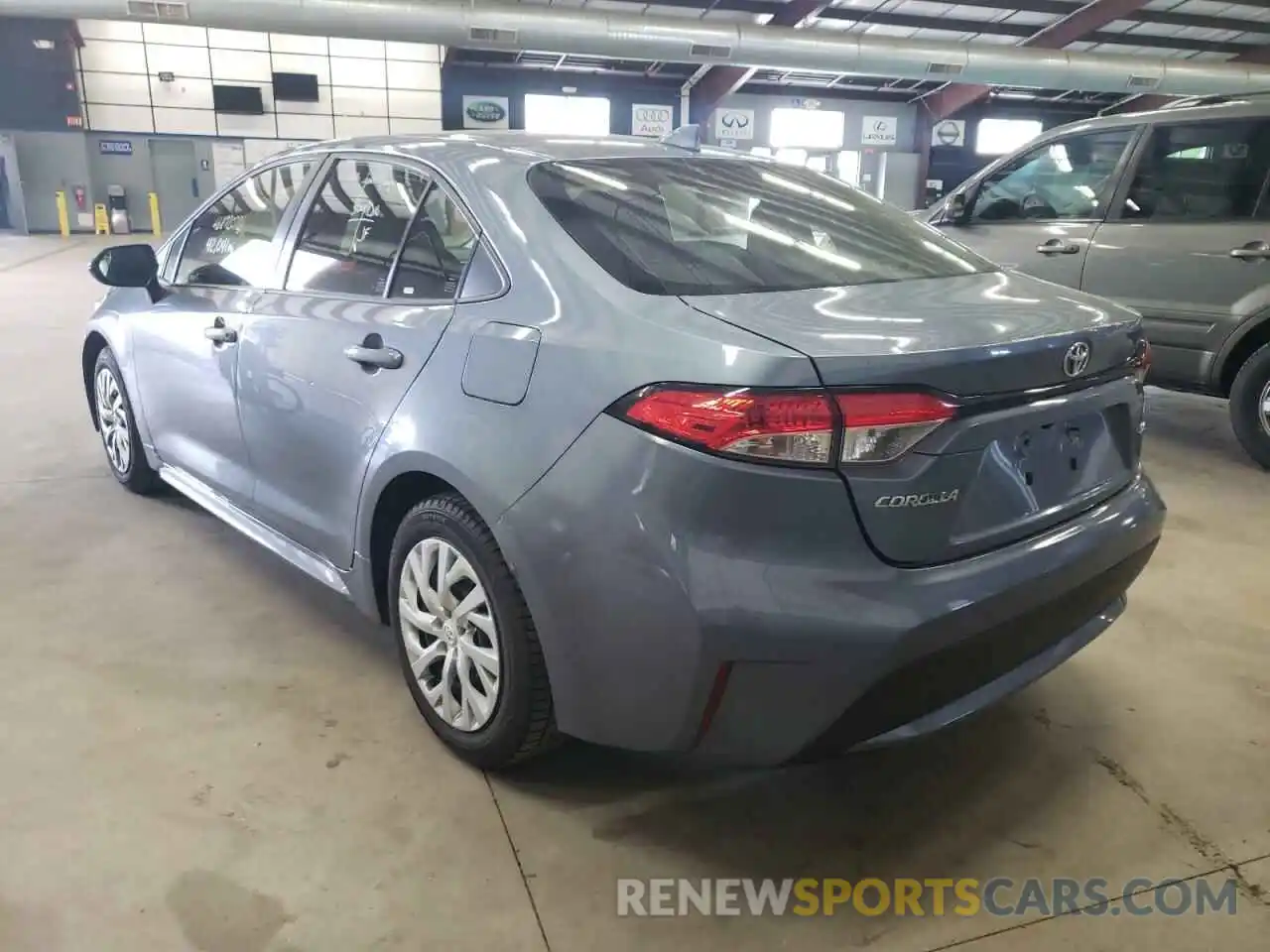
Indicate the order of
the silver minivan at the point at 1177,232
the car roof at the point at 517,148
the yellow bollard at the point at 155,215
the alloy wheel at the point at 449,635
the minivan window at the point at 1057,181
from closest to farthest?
the alloy wheel at the point at 449,635, the car roof at the point at 517,148, the silver minivan at the point at 1177,232, the minivan window at the point at 1057,181, the yellow bollard at the point at 155,215

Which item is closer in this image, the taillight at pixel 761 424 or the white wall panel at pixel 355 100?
the taillight at pixel 761 424

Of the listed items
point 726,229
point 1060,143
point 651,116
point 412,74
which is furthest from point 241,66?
point 726,229

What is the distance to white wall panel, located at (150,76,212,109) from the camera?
20.6 meters

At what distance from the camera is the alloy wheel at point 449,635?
6.54ft

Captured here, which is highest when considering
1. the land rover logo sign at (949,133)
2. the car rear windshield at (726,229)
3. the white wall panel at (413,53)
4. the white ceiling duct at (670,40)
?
the white wall panel at (413,53)

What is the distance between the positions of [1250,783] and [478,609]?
174cm

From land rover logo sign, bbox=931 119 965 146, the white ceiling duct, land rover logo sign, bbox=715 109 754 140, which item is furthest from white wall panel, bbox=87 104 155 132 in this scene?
land rover logo sign, bbox=931 119 965 146

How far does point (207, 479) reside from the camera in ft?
10.1

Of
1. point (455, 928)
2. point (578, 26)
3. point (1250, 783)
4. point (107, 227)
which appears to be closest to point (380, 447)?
point (455, 928)

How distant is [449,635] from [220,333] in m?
1.31

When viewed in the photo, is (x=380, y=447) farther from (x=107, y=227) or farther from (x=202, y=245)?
(x=107, y=227)


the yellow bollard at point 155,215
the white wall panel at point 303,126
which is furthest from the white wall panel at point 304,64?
the yellow bollard at point 155,215

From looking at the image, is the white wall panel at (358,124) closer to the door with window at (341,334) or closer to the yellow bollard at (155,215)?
the yellow bollard at (155,215)

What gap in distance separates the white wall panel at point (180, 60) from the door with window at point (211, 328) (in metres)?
20.4
